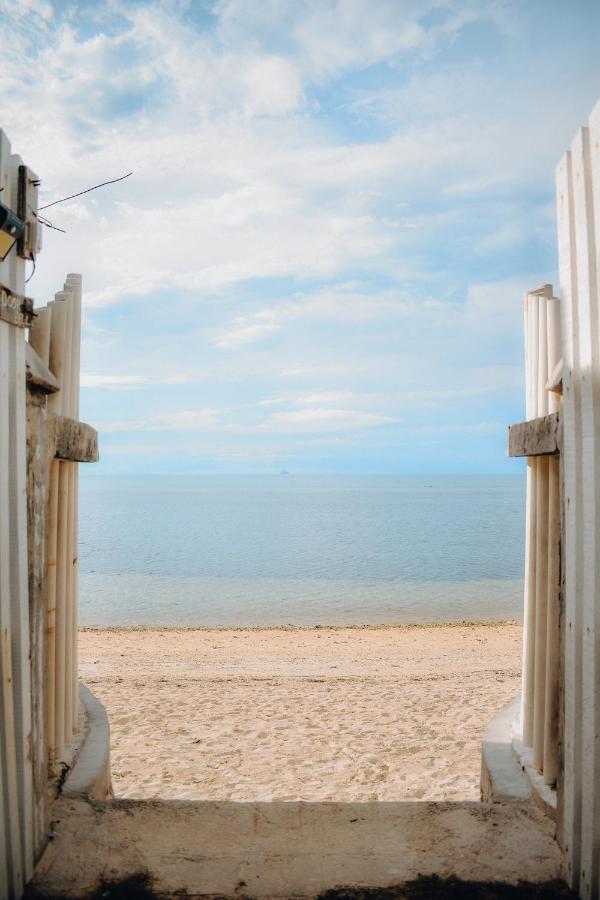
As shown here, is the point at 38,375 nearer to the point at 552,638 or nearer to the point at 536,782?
the point at 552,638

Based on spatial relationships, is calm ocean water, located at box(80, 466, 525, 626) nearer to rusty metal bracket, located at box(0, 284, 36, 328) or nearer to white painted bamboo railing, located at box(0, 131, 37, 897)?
white painted bamboo railing, located at box(0, 131, 37, 897)

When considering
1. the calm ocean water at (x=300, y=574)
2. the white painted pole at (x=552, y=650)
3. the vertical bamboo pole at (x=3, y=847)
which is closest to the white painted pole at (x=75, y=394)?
the vertical bamboo pole at (x=3, y=847)

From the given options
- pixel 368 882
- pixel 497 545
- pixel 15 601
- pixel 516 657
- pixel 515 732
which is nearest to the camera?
pixel 15 601

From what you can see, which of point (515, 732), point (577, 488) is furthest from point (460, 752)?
point (577, 488)

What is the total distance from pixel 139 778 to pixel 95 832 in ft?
10.4

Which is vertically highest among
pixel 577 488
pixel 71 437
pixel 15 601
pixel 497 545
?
pixel 71 437

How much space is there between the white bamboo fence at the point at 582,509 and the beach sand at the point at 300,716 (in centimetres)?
319

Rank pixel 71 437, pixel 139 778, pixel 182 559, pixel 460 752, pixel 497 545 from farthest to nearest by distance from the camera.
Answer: pixel 497 545
pixel 182 559
pixel 460 752
pixel 139 778
pixel 71 437

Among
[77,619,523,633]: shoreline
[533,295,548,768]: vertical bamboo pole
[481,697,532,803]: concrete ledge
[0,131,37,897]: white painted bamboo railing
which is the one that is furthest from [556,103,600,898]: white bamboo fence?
[77,619,523,633]: shoreline

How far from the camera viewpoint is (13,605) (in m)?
3.00

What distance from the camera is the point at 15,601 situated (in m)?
3.01

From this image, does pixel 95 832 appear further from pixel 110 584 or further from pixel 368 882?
pixel 110 584

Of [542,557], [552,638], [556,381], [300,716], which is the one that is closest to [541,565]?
[542,557]

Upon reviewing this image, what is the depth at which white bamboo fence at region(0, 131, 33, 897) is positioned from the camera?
9.51ft
